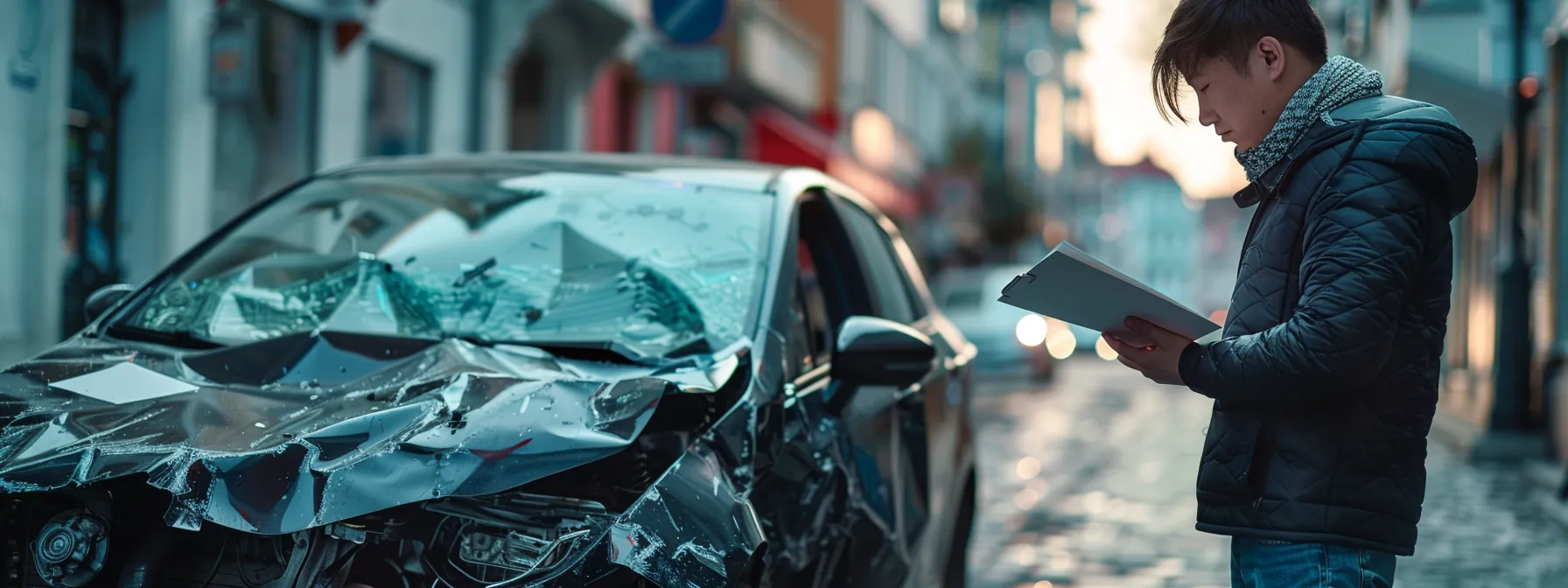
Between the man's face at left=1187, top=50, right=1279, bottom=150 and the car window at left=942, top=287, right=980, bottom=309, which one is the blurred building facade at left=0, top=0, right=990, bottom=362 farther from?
the man's face at left=1187, top=50, right=1279, bottom=150

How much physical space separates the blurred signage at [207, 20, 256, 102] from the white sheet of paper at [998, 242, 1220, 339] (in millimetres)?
9756

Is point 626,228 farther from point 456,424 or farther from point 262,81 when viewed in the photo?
point 262,81

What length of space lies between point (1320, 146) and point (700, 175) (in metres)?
2.14

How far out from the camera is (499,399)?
2.98 meters

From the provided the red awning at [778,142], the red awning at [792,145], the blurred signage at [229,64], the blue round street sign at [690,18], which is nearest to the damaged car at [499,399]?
the blurred signage at [229,64]

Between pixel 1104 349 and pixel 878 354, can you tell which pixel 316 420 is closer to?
pixel 878 354

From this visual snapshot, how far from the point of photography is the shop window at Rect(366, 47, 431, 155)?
14.9 meters

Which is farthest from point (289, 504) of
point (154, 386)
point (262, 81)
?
point (262, 81)

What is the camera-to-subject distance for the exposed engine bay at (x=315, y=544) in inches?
106

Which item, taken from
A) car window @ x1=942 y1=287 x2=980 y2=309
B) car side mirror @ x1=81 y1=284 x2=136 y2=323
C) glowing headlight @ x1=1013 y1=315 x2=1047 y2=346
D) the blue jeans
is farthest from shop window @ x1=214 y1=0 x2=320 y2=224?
car window @ x1=942 y1=287 x2=980 y2=309

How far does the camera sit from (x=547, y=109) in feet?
62.0

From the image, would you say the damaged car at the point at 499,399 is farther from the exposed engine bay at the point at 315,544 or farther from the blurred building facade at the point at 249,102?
the blurred building facade at the point at 249,102

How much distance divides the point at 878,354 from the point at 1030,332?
59.4 feet

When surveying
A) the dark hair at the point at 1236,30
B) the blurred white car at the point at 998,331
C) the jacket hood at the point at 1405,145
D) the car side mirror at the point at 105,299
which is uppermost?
the dark hair at the point at 1236,30
